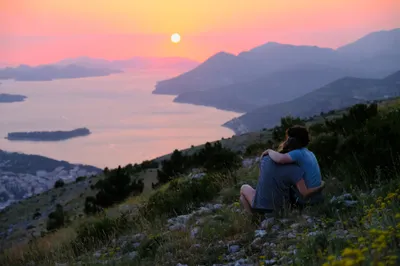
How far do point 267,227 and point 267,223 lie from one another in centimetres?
10

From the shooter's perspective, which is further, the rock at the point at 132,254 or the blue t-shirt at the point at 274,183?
the blue t-shirt at the point at 274,183

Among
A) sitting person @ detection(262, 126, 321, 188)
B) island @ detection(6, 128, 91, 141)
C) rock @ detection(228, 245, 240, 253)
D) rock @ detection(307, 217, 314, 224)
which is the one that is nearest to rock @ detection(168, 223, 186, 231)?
rock @ detection(228, 245, 240, 253)

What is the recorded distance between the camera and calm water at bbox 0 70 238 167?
3465 inches

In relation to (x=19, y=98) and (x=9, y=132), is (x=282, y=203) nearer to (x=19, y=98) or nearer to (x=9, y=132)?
(x=9, y=132)

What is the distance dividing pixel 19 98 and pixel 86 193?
179 meters

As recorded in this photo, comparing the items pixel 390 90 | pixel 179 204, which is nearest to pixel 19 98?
pixel 390 90

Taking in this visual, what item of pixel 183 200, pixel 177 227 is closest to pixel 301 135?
pixel 177 227

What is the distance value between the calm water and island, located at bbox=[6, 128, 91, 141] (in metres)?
2.76

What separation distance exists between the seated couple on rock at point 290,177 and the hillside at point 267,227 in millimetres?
143

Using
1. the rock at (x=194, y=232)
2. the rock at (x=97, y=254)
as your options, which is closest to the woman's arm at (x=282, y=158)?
the rock at (x=194, y=232)

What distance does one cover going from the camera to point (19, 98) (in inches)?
7520

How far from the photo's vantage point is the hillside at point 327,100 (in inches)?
4616

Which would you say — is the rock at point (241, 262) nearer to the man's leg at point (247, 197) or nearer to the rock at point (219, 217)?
the man's leg at point (247, 197)

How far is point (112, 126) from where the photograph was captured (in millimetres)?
125750
